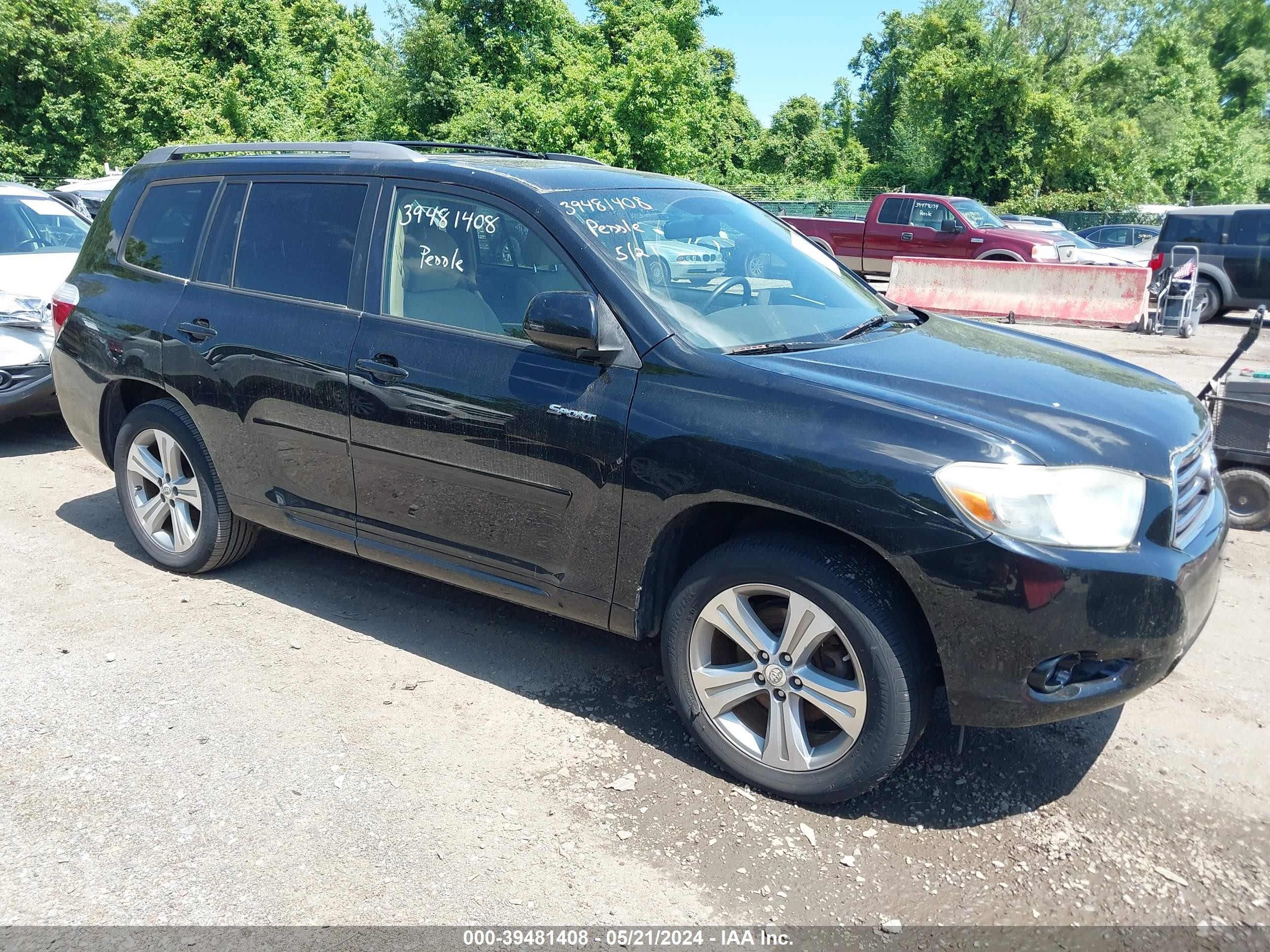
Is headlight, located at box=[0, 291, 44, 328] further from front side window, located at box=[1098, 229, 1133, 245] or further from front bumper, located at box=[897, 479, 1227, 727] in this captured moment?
front side window, located at box=[1098, 229, 1133, 245]

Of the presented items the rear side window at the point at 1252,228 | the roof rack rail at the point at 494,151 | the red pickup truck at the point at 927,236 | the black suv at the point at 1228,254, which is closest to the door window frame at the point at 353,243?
the roof rack rail at the point at 494,151

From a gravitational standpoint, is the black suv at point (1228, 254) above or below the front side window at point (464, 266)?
below

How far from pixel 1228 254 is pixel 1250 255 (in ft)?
1.04

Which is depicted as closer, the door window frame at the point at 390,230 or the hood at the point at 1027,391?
the hood at the point at 1027,391

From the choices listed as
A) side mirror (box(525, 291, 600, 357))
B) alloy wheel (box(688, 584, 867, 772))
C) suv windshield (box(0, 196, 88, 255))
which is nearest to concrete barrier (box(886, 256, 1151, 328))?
suv windshield (box(0, 196, 88, 255))

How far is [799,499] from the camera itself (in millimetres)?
3055

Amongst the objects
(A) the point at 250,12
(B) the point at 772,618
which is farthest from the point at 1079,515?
(A) the point at 250,12

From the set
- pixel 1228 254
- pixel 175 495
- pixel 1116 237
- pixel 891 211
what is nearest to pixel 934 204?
pixel 891 211

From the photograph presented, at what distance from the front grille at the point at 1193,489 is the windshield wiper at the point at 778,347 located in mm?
1193

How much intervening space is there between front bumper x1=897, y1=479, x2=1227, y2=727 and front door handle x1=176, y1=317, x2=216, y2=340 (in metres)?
3.20

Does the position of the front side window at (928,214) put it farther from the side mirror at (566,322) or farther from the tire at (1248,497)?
the side mirror at (566,322)

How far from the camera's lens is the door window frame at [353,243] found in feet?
13.6

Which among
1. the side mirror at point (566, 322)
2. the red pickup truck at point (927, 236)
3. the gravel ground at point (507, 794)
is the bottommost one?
the gravel ground at point (507, 794)

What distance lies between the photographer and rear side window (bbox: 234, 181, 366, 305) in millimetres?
4215
